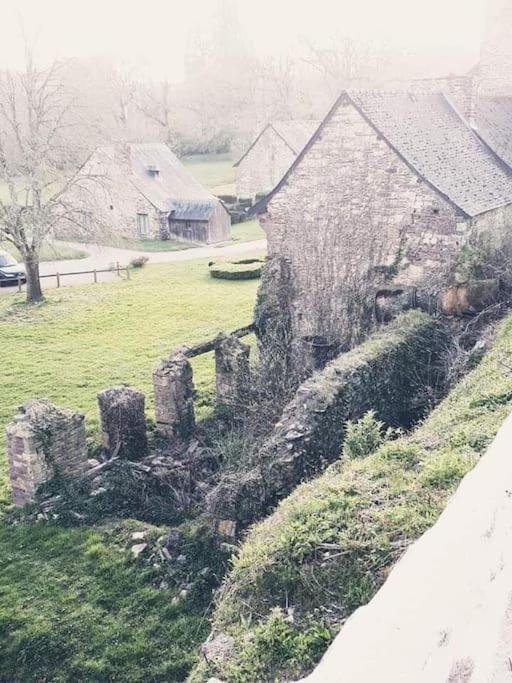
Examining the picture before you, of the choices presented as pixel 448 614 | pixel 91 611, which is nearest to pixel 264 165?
pixel 91 611

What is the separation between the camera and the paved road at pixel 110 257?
1204 inches

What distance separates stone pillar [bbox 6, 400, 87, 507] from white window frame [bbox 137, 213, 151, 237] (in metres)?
31.0

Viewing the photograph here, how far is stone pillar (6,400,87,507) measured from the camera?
10.6 m

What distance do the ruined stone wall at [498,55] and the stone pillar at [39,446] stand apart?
20.3m

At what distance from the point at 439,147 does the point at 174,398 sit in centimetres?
958

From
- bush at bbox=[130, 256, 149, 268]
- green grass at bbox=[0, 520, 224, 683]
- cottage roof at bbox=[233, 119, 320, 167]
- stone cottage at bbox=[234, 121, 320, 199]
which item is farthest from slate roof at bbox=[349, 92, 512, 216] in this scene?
stone cottage at bbox=[234, 121, 320, 199]

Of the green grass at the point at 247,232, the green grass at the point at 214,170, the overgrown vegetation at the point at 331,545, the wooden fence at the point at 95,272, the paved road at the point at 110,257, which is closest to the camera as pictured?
the overgrown vegetation at the point at 331,545

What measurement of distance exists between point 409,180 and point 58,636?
1203 centimetres

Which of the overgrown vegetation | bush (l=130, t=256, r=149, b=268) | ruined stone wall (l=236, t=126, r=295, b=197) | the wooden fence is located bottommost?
the overgrown vegetation

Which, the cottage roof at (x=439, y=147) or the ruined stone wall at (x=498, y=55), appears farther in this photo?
the ruined stone wall at (x=498, y=55)

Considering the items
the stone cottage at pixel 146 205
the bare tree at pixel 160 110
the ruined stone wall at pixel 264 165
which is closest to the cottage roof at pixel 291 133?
the ruined stone wall at pixel 264 165

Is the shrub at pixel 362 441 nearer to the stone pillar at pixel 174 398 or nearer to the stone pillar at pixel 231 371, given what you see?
the stone pillar at pixel 174 398

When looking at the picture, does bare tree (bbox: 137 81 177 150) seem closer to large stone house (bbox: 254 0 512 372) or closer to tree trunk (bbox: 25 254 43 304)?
tree trunk (bbox: 25 254 43 304)

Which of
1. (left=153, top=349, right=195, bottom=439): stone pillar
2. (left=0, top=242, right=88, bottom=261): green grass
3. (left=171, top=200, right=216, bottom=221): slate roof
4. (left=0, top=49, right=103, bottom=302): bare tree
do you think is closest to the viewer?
(left=153, top=349, right=195, bottom=439): stone pillar
